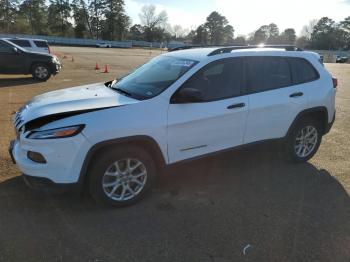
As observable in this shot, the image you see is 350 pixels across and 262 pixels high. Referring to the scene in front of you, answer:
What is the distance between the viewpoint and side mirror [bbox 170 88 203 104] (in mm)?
4137

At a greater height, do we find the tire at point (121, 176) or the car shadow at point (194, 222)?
the tire at point (121, 176)

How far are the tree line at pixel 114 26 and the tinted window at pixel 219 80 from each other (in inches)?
3465

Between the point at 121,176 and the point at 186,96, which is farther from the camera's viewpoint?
the point at 186,96

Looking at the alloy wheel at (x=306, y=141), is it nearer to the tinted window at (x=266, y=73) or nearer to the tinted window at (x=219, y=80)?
the tinted window at (x=266, y=73)

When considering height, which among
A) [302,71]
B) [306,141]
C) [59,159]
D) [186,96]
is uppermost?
[302,71]

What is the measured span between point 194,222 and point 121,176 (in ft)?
3.11

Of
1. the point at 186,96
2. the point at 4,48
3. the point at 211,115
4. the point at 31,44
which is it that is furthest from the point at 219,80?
the point at 31,44

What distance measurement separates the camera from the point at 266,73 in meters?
5.15

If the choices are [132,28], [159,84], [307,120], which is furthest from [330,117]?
[132,28]

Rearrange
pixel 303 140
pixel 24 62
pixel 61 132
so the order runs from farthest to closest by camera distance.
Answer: pixel 24 62 < pixel 303 140 < pixel 61 132

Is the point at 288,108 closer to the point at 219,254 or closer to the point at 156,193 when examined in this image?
the point at 156,193

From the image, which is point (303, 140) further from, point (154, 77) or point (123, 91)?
point (123, 91)

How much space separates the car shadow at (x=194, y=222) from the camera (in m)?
3.40

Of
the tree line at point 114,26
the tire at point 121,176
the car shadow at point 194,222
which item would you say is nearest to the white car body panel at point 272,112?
the car shadow at point 194,222
